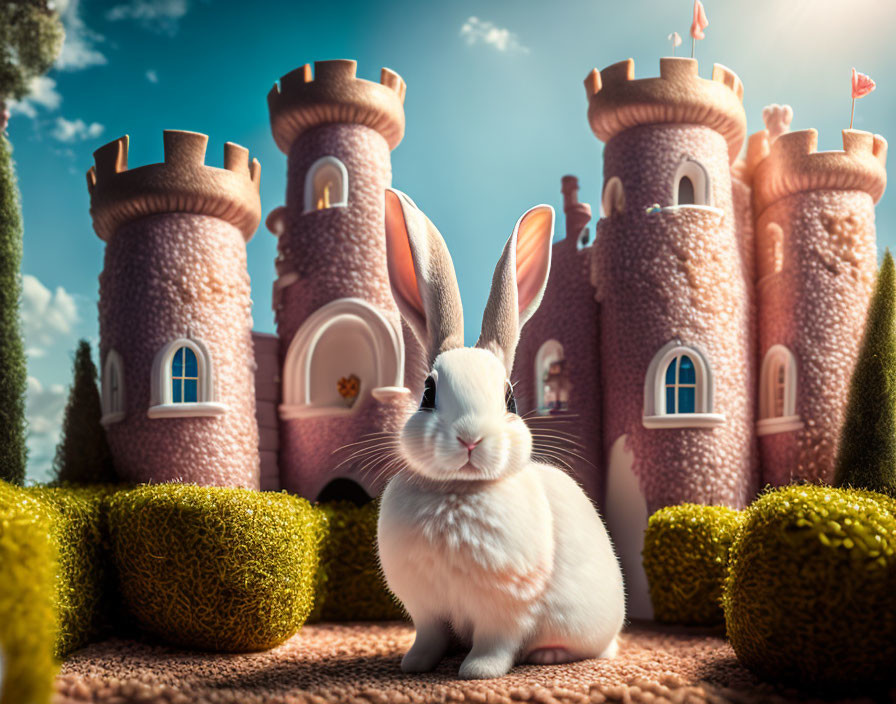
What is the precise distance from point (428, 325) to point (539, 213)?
1.04 meters

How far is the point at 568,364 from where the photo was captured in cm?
921

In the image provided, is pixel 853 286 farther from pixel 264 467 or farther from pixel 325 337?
pixel 264 467

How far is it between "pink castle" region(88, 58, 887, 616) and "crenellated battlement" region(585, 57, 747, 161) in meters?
0.03

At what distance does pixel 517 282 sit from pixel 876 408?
4.28m

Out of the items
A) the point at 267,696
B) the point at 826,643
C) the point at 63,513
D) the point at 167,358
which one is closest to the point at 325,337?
the point at 167,358

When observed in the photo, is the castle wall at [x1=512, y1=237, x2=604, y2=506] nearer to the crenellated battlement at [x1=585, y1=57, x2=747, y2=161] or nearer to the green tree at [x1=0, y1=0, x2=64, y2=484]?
the crenellated battlement at [x1=585, y1=57, x2=747, y2=161]

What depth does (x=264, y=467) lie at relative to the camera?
8891mm

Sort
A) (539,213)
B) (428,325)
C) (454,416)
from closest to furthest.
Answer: (454,416) → (428,325) → (539,213)

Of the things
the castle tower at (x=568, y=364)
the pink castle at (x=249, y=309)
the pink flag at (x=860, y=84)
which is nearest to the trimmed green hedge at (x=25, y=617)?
the pink castle at (x=249, y=309)

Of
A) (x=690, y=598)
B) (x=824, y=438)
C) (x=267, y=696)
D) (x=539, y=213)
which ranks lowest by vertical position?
(x=690, y=598)

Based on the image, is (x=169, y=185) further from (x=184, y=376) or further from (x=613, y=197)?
(x=613, y=197)

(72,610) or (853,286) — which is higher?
(853,286)

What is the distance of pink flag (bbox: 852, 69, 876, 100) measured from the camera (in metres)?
7.58

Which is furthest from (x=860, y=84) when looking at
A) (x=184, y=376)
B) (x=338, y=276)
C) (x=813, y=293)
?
(x=184, y=376)
